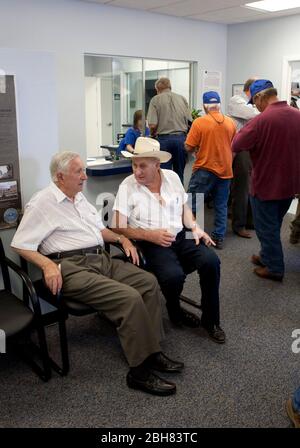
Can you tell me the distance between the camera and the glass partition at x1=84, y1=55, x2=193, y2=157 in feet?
21.7

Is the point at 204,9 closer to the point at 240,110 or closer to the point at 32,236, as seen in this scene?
the point at 240,110

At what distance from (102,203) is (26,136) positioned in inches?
59.5

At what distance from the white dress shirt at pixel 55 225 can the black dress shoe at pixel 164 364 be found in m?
0.74

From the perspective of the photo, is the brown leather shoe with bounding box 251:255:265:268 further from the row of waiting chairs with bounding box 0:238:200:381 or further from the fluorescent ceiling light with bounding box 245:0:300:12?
the fluorescent ceiling light with bounding box 245:0:300:12

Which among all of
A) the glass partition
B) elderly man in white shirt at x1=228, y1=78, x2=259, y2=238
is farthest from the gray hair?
the glass partition

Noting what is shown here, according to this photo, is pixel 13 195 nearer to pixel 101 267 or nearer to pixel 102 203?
pixel 101 267

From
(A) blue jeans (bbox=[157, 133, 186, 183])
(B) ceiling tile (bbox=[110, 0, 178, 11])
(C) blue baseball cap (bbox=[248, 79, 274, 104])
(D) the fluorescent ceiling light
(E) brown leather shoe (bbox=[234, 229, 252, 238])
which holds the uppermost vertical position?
(D) the fluorescent ceiling light

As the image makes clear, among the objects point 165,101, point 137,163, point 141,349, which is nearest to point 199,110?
point 165,101

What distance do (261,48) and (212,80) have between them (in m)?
0.88

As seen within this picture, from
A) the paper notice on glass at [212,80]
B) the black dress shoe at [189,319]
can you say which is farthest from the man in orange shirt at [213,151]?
the paper notice on glass at [212,80]

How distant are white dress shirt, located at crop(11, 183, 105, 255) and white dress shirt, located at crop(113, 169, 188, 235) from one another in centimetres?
25

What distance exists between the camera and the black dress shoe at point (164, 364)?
7.66 feet

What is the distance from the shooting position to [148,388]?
2.17m

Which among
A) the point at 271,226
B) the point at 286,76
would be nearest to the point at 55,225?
the point at 271,226
